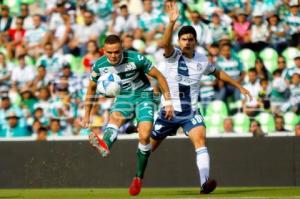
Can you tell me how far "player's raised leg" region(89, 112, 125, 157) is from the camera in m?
11.1

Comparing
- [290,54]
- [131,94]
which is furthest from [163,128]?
[290,54]

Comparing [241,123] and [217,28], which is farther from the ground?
[217,28]

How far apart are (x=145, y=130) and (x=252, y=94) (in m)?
5.61

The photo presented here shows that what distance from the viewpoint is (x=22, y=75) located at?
732 inches

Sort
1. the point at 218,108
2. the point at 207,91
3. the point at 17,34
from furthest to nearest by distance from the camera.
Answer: the point at 17,34
the point at 207,91
the point at 218,108

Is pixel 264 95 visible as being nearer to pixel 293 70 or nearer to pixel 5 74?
pixel 293 70

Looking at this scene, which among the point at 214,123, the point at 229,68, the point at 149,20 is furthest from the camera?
the point at 149,20

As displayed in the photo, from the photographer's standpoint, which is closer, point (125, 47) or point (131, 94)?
point (131, 94)

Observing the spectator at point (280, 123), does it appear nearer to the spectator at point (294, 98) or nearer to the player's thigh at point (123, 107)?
the spectator at point (294, 98)

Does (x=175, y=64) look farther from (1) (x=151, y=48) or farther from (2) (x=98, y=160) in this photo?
(1) (x=151, y=48)

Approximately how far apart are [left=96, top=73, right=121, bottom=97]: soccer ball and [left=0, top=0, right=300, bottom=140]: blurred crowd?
4.55 meters

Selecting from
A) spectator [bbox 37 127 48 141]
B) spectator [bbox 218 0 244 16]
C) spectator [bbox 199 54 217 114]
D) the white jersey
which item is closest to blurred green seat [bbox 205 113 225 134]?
spectator [bbox 199 54 217 114]

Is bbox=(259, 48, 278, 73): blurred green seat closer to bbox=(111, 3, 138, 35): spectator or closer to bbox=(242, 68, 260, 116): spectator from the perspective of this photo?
bbox=(242, 68, 260, 116): spectator

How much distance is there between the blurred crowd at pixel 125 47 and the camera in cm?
1667
